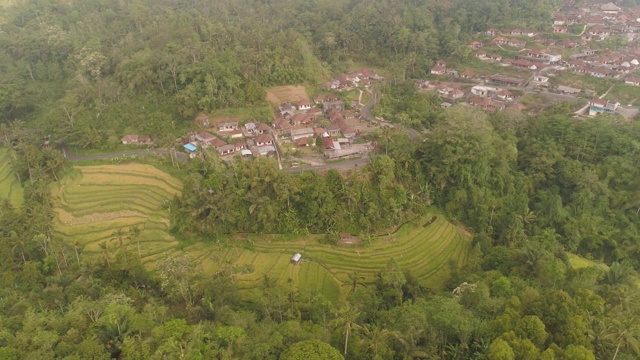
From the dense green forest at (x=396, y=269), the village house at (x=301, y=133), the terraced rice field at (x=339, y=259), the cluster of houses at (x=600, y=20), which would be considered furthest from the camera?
the cluster of houses at (x=600, y=20)

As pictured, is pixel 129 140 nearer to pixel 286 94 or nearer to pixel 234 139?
pixel 234 139

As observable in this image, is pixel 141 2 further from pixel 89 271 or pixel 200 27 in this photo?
pixel 89 271

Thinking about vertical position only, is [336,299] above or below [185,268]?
below

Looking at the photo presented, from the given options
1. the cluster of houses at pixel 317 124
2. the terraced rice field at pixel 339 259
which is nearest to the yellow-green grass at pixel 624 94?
the terraced rice field at pixel 339 259

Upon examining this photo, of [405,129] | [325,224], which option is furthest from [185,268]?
[405,129]

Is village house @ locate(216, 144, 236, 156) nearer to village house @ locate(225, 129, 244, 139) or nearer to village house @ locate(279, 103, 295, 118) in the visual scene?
village house @ locate(225, 129, 244, 139)

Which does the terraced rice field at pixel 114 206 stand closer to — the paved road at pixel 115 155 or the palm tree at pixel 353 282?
the paved road at pixel 115 155
